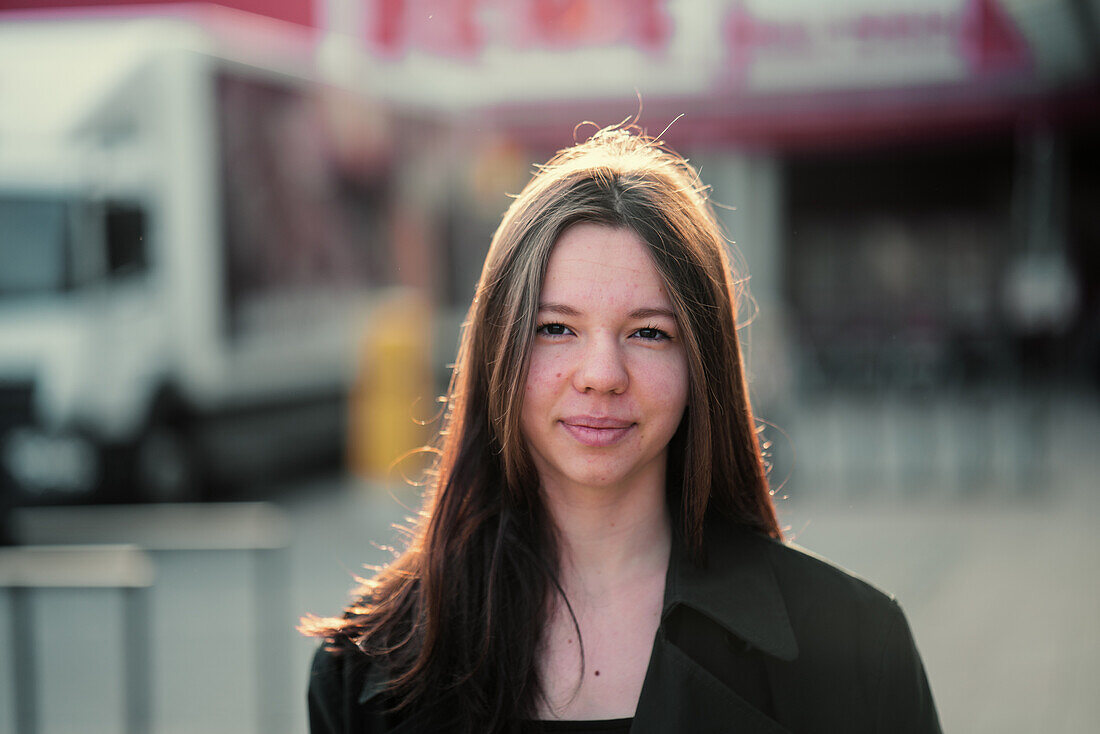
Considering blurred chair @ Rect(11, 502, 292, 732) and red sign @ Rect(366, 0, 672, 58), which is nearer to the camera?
blurred chair @ Rect(11, 502, 292, 732)

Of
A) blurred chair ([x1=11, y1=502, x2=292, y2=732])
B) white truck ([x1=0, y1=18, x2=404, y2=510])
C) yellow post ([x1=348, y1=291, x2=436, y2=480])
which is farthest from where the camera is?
yellow post ([x1=348, y1=291, x2=436, y2=480])

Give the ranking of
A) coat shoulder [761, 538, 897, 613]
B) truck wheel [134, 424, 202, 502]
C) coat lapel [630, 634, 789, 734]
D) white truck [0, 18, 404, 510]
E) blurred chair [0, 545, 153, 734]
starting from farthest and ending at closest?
truck wheel [134, 424, 202, 502] < white truck [0, 18, 404, 510] < blurred chair [0, 545, 153, 734] < coat shoulder [761, 538, 897, 613] < coat lapel [630, 634, 789, 734]

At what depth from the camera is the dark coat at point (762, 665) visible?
184 centimetres

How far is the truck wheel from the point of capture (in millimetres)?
8195

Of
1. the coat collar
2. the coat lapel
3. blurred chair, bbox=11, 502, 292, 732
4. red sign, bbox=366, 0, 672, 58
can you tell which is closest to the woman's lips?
the coat collar

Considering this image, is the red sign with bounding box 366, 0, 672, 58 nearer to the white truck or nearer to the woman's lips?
the white truck

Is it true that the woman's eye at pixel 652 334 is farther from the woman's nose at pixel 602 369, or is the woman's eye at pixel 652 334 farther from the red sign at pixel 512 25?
the red sign at pixel 512 25

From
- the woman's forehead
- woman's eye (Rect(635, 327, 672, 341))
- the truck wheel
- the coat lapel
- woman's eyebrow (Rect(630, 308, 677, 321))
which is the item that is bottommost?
the truck wheel

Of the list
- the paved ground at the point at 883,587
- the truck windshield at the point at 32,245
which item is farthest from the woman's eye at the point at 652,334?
the truck windshield at the point at 32,245

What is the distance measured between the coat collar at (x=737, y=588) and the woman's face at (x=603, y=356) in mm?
238

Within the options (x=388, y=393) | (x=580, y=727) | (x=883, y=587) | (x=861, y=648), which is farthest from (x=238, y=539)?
(x=388, y=393)

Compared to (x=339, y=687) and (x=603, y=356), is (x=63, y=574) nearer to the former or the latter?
(x=339, y=687)

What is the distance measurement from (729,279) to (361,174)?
9.60 metres

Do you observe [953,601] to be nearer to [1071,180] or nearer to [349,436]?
[349,436]
